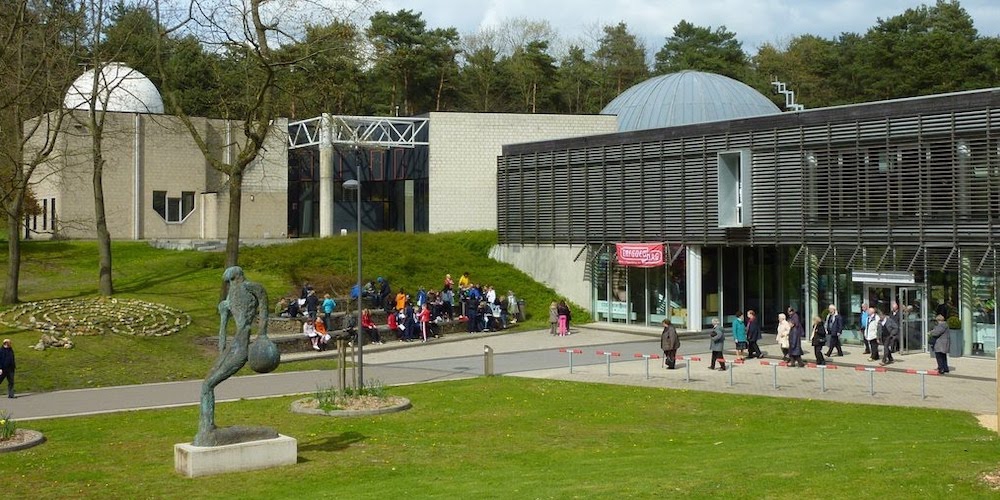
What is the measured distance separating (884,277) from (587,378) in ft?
36.3

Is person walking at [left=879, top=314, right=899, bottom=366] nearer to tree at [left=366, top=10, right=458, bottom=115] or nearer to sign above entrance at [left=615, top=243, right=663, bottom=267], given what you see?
sign above entrance at [left=615, top=243, right=663, bottom=267]

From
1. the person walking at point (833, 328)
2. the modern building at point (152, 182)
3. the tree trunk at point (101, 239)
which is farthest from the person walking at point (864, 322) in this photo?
the modern building at point (152, 182)

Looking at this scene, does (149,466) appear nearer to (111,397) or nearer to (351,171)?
(111,397)

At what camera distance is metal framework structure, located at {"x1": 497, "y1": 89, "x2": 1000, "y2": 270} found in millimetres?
30609

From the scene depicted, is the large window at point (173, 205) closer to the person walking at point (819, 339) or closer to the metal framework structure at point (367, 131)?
the metal framework structure at point (367, 131)

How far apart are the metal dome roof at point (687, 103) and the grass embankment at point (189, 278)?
12840 mm

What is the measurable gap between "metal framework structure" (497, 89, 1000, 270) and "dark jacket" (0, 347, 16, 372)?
22353mm

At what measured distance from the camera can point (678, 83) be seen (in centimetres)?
5788

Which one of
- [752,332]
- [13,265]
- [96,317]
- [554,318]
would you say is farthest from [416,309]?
[13,265]

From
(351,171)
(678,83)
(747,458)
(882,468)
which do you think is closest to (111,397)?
(747,458)

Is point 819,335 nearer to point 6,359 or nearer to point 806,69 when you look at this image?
point 6,359

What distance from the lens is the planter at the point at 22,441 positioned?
674 inches

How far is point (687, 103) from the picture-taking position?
56406mm

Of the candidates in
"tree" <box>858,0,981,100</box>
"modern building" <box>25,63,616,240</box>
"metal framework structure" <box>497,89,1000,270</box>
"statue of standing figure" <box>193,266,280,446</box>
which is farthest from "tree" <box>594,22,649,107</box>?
"statue of standing figure" <box>193,266,280,446</box>
